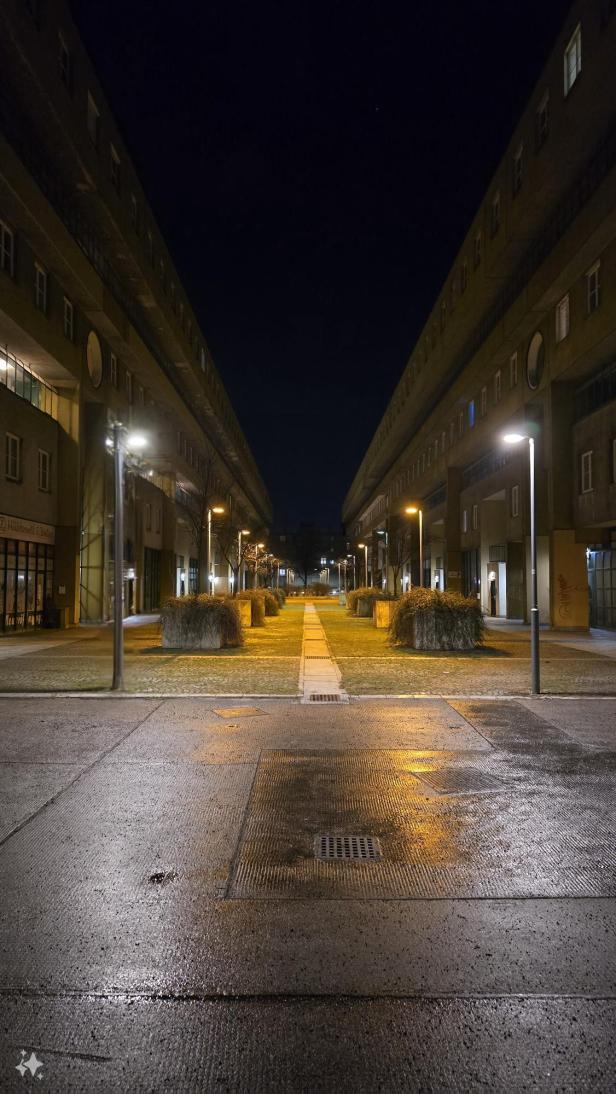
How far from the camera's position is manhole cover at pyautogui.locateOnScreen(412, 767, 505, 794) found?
699 centimetres

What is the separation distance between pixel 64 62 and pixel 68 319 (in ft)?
30.3

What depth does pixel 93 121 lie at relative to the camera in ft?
99.7

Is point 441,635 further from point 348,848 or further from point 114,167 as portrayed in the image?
point 114,167

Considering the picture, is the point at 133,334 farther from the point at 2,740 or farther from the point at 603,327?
the point at 2,740

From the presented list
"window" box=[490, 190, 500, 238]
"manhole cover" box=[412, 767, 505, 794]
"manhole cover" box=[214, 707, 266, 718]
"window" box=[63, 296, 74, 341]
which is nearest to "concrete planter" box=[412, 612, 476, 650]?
"manhole cover" box=[214, 707, 266, 718]

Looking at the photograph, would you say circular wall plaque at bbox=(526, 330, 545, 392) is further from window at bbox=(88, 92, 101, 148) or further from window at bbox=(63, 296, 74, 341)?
window at bbox=(88, 92, 101, 148)

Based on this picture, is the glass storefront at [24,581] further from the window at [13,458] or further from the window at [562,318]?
the window at [562,318]

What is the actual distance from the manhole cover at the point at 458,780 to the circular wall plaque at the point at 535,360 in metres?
26.3

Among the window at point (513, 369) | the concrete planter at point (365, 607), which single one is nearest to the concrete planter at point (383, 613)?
the concrete planter at point (365, 607)

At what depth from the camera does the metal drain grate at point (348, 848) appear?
533 cm

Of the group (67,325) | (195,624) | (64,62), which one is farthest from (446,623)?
(64,62)

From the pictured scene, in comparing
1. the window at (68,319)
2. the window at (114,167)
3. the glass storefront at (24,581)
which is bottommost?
the glass storefront at (24,581)

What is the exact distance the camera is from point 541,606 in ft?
115

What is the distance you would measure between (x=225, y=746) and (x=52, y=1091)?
19.6 feet
